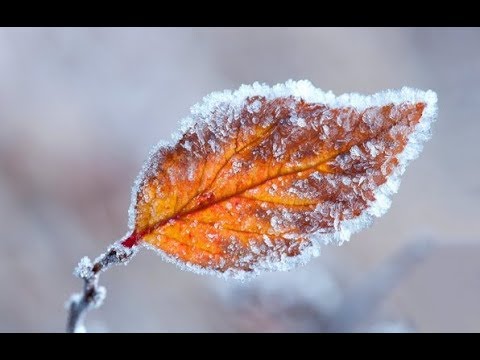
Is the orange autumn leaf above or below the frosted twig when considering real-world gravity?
above

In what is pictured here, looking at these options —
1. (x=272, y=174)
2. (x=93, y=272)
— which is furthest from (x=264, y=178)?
(x=93, y=272)

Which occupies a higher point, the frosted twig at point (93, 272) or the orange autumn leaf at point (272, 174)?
the orange autumn leaf at point (272, 174)

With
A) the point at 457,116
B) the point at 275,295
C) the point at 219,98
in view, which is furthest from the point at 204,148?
the point at 457,116

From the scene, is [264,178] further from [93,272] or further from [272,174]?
[93,272]

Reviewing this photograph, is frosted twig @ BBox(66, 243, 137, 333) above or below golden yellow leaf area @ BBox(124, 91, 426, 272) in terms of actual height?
below

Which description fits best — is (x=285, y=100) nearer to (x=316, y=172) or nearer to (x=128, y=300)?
(x=316, y=172)
